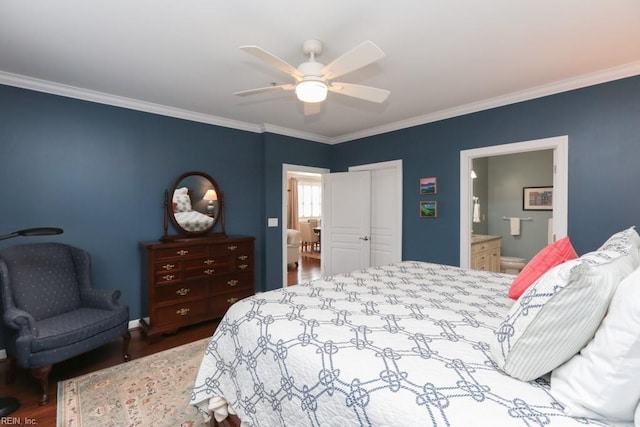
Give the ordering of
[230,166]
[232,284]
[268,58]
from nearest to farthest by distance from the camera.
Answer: [268,58]
[232,284]
[230,166]

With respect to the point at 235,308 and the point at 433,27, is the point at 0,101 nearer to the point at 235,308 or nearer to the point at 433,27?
the point at 235,308

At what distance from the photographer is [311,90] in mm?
1996

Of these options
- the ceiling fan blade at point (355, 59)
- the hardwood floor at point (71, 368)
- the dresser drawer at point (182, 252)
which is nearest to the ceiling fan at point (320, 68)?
the ceiling fan blade at point (355, 59)

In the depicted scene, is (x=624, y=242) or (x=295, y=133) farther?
(x=295, y=133)

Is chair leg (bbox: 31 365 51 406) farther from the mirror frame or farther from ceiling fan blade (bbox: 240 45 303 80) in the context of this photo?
ceiling fan blade (bbox: 240 45 303 80)

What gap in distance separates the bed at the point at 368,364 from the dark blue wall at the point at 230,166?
1666mm

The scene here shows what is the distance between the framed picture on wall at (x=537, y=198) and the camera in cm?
484

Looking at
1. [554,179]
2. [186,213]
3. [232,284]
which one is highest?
[554,179]

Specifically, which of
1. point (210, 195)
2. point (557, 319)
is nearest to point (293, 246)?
point (210, 195)

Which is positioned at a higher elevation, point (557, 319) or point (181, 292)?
point (557, 319)

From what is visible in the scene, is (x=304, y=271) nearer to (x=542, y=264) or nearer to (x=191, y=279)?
(x=191, y=279)

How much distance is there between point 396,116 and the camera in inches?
154

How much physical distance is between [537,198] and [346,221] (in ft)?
10.6

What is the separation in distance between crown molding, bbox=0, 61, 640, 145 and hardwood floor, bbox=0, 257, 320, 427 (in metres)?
2.53
